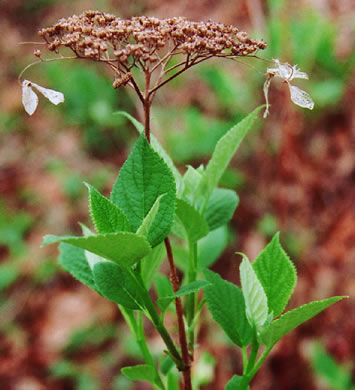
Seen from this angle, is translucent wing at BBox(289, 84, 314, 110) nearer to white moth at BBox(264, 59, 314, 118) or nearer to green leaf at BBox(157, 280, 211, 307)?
white moth at BBox(264, 59, 314, 118)

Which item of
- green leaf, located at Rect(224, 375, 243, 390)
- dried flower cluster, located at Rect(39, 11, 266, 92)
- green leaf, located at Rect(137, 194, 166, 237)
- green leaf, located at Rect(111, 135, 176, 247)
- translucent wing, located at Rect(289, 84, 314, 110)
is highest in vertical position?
dried flower cluster, located at Rect(39, 11, 266, 92)

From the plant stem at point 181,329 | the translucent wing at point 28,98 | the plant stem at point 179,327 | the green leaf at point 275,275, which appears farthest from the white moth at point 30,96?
the green leaf at point 275,275

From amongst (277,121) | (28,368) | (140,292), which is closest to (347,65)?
(277,121)

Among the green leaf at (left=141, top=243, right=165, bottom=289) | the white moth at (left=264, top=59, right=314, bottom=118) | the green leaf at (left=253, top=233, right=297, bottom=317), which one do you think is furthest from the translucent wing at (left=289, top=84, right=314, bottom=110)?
the green leaf at (left=141, top=243, right=165, bottom=289)

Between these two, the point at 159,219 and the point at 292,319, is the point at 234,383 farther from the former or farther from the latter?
the point at 159,219

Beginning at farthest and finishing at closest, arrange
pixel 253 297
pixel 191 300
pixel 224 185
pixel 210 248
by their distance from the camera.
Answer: pixel 224 185
pixel 210 248
pixel 191 300
pixel 253 297

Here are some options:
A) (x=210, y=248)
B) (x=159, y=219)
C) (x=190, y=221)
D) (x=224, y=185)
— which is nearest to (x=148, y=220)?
(x=159, y=219)

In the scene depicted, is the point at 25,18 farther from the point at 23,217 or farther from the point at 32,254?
the point at 32,254
